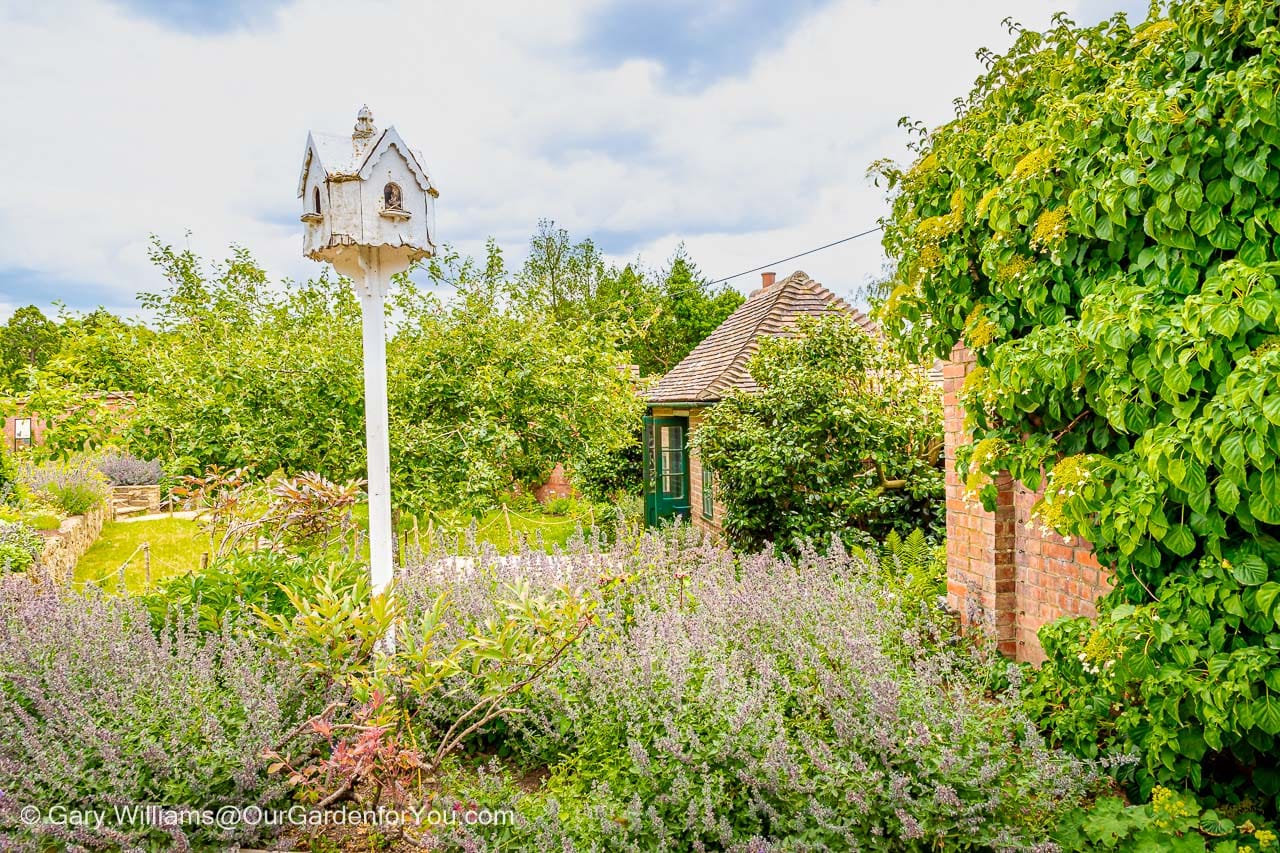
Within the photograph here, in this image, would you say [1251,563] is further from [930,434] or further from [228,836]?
[930,434]

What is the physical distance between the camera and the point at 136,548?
9.36m

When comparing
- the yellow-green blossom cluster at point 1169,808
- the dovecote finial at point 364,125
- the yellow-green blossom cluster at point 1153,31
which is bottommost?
the yellow-green blossom cluster at point 1169,808

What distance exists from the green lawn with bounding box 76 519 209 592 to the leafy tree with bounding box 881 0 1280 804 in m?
8.44

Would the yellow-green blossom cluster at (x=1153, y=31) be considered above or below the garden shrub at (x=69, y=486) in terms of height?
above

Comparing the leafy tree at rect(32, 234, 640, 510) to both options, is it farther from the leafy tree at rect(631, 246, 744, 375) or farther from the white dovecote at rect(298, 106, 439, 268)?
the leafy tree at rect(631, 246, 744, 375)

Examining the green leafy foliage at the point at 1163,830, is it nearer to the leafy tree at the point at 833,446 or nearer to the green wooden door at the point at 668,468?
the leafy tree at the point at 833,446

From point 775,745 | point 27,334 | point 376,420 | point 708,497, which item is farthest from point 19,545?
point 27,334

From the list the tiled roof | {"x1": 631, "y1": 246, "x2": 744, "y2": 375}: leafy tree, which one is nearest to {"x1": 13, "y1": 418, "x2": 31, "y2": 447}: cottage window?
the tiled roof

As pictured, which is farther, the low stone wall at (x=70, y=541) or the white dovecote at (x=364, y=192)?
the low stone wall at (x=70, y=541)

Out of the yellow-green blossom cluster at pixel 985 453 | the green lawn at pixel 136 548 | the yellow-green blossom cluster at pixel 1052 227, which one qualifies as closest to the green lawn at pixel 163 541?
the green lawn at pixel 136 548

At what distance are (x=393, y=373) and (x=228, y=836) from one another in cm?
387

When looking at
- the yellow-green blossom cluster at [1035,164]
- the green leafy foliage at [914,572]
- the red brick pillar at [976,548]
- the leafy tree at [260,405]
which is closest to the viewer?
the yellow-green blossom cluster at [1035,164]

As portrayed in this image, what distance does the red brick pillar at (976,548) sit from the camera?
3979 millimetres

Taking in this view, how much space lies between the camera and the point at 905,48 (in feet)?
18.6
